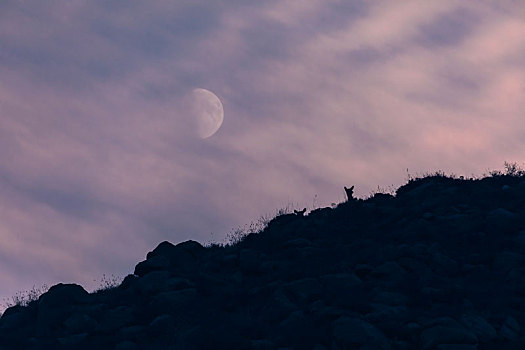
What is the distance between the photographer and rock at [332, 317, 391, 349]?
15.9 meters

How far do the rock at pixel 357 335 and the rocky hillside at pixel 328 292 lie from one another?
0.10 feet

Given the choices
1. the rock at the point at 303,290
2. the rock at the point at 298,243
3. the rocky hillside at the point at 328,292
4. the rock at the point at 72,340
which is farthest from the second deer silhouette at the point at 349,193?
the rock at the point at 72,340

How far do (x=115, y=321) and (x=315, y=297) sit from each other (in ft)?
21.7

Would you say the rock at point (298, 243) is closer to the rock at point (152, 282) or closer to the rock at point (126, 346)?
the rock at point (152, 282)

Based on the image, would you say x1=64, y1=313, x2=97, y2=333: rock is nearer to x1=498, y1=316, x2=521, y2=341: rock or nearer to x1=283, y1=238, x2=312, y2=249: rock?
x1=283, y1=238, x2=312, y2=249: rock

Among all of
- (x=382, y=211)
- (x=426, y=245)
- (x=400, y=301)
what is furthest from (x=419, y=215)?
(x=400, y=301)

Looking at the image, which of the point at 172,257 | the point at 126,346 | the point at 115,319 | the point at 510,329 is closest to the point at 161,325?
the point at 126,346

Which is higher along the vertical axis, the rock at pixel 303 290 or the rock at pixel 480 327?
the rock at pixel 303 290

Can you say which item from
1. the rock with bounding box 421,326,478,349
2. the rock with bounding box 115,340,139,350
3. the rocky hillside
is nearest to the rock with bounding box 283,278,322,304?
the rocky hillside

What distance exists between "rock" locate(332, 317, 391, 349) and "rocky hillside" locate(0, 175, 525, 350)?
29 mm

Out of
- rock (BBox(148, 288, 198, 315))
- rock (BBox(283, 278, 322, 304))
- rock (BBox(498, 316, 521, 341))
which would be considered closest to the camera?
rock (BBox(498, 316, 521, 341))

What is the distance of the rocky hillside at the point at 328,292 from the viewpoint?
16844mm

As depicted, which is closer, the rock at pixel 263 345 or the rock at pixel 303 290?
the rock at pixel 263 345

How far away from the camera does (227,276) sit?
76.2ft
